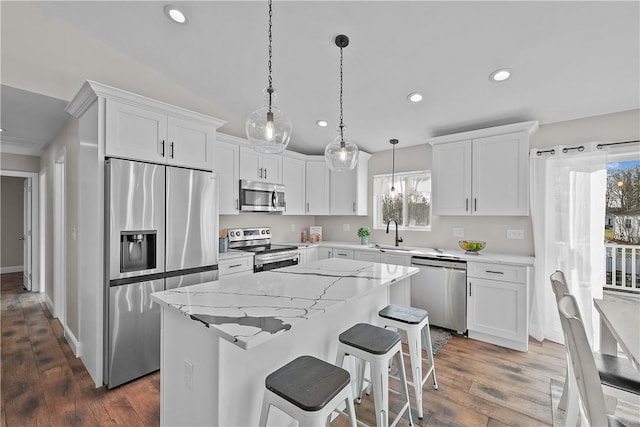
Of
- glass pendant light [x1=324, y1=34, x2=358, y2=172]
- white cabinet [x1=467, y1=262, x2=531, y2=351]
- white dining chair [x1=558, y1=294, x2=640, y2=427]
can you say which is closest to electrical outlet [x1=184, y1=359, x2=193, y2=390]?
glass pendant light [x1=324, y1=34, x2=358, y2=172]

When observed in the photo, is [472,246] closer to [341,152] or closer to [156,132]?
[341,152]

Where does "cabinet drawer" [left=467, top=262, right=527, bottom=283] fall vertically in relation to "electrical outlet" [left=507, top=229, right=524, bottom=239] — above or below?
below

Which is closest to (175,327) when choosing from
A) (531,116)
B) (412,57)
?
(412,57)

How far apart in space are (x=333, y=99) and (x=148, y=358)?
3.17 m

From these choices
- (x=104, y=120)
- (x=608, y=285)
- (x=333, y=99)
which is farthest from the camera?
A: (x=333, y=99)

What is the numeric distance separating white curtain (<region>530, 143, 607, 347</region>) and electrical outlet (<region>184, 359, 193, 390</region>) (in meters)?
3.43

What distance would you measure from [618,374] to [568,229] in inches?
70.7

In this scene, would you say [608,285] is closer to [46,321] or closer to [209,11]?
[209,11]

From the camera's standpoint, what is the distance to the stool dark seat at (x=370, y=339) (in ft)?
5.20

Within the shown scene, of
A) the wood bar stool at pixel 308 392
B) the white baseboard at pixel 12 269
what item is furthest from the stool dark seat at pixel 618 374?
the white baseboard at pixel 12 269

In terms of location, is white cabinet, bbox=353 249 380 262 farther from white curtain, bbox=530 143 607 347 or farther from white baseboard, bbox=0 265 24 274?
white baseboard, bbox=0 265 24 274

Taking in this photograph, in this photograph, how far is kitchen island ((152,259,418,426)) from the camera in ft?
4.02

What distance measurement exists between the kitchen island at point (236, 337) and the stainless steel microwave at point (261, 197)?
1971mm

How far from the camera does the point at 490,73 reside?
8.35 ft
